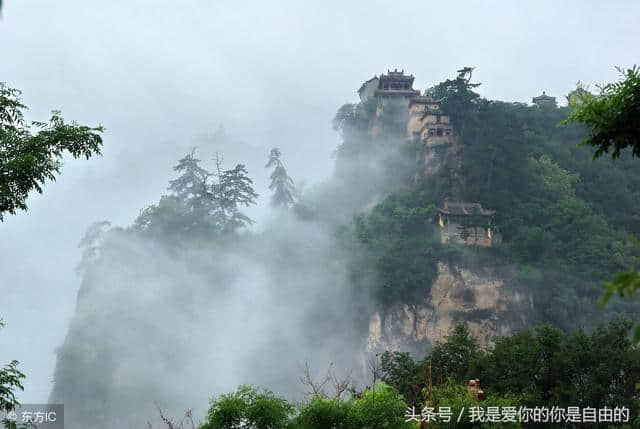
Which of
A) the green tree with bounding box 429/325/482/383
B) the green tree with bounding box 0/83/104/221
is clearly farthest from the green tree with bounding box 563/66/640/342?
the green tree with bounding box 429/325/482/383

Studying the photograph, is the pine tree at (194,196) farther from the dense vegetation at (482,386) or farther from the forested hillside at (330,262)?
the dense vegetation at (482,386)

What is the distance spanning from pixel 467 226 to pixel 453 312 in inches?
244

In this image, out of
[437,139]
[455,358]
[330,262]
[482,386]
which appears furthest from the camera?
[437,139]

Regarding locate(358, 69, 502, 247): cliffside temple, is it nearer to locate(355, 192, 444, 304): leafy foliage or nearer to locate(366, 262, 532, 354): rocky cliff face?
locate(355, 192, 444, 304): leafy foliage

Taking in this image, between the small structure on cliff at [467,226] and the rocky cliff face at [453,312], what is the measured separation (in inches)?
85.8

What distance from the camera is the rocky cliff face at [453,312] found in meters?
44.8

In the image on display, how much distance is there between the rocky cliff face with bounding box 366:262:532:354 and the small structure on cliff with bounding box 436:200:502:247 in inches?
85.8

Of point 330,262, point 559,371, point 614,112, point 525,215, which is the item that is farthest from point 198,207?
point 614,112

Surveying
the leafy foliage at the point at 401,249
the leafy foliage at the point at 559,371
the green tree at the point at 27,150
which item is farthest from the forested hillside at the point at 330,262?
the green tree at the point at 27,150

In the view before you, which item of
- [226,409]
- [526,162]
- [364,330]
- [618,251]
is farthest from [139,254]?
[226,409]

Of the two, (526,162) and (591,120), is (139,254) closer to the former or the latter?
(526,162)

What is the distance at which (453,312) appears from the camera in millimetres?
45219

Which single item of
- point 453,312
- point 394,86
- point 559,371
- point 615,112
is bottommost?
point 559,371

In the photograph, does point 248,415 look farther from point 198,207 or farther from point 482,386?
point 198,207
